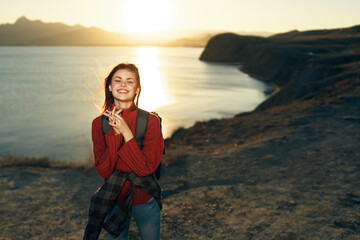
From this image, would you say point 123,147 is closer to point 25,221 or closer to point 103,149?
point 103,149

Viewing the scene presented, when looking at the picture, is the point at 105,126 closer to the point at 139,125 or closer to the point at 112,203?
the point at 139,125

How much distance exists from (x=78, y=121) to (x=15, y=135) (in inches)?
201

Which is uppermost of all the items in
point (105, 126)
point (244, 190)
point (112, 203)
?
point (105, 126)

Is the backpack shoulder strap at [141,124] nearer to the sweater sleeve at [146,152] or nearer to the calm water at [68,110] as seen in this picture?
the sweater sleeve at [146,152]

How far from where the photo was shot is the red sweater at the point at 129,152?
2332 mm

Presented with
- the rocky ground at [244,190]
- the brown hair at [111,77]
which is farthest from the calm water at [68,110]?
the rocky ground at [244,190]

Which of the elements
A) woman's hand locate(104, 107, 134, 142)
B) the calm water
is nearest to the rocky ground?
woman's hand locate(104, 107, 134, 142)

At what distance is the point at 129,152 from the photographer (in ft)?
7.62

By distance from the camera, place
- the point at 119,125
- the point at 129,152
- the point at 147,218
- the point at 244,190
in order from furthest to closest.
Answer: the point at 244,190 → the point at 147,218 → the point at 129,152 → the point at 119,125

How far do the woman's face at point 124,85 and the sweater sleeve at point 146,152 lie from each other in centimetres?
25

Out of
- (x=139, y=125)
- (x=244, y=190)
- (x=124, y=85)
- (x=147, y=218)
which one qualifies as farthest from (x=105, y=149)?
(x=244, y=190)

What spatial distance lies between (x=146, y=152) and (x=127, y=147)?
0.18m

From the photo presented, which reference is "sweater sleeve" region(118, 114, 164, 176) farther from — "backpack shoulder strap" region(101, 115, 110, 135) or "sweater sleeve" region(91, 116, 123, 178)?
"backpack shoulder strap" region(101, 115, 110, 135)

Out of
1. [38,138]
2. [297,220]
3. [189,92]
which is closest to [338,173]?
[297,220]
